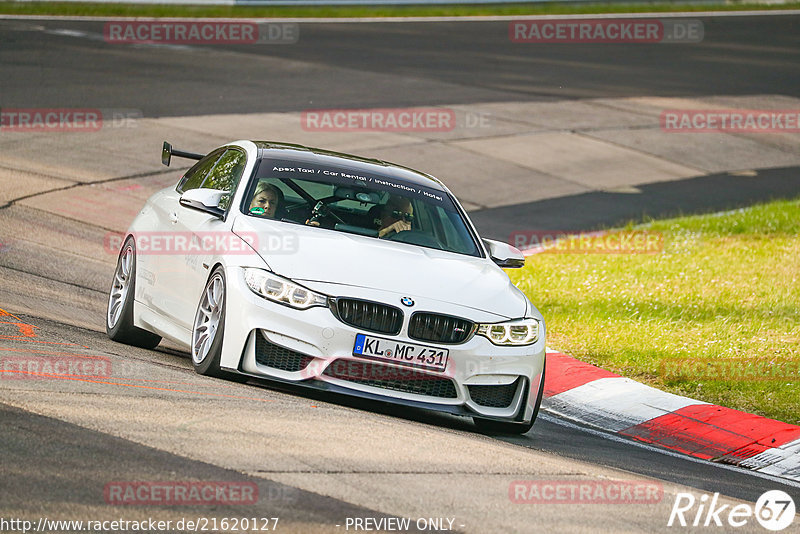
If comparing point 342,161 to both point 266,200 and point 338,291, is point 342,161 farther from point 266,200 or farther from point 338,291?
point 338,291

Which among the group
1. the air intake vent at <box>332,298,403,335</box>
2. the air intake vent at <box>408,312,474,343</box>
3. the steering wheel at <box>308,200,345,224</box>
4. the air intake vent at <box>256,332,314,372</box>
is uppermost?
the steering wheel at <box>308,200,345,224</box>

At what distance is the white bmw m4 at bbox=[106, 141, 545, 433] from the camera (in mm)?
7219

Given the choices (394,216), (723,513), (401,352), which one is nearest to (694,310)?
(394,216)

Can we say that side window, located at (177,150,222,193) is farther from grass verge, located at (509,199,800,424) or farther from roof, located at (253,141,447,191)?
grass verge, located at (509,199,800,424)

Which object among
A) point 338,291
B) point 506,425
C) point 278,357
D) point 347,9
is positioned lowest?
point 506,425

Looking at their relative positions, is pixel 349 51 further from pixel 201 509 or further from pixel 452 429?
pixel 201 509

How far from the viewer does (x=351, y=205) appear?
28.1 feet

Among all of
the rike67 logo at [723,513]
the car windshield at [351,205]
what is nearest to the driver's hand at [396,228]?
the car windshield at [351,205]

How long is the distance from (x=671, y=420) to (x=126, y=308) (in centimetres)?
399

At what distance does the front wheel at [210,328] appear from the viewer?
7.41 m

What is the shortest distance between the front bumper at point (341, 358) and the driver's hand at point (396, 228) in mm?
1186

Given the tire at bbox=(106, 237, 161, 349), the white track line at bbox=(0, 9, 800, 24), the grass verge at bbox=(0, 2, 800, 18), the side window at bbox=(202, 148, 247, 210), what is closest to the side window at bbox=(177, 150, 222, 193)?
the side window at bbox=(202, 148, 247, 210)

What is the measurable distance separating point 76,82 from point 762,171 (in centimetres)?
1242

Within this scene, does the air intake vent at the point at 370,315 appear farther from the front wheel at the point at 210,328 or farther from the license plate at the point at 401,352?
the front wheel at the point at 210,328
